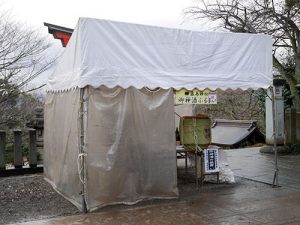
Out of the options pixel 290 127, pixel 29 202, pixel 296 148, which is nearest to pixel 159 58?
pixel 29 202

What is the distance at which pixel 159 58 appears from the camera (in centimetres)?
710

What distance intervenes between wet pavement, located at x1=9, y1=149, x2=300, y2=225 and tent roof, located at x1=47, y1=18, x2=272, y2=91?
2.18m

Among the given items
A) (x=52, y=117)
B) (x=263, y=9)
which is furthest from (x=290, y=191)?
(x=263, y=9)

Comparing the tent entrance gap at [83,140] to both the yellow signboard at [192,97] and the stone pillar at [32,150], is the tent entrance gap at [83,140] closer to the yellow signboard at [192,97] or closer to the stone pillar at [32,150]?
the yellow signboard at [192,97]

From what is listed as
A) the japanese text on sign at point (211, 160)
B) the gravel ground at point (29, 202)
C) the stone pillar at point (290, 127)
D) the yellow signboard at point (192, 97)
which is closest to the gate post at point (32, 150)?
the gravel ground at point (29, 202)

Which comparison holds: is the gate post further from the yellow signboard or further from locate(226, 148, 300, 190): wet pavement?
locate(226, 148, 300, 190): wet pavement

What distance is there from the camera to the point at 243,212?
6551 mm

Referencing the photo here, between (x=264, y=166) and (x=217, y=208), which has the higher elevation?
(x=264, y=166)

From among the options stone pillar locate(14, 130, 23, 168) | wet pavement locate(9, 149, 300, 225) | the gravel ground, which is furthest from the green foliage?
stone pillar locate(14, 130, 23, 168)

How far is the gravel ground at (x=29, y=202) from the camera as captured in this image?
6602mm

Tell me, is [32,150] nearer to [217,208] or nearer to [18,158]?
[18,158]

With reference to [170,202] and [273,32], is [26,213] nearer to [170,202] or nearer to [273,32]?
[170,202]

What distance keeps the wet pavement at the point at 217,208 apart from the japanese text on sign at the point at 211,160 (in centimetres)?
40

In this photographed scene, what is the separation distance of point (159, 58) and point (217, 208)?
9.59 feet
